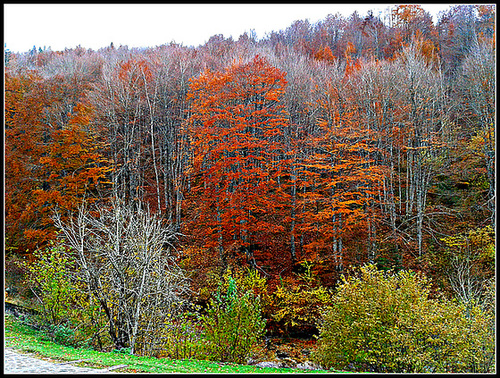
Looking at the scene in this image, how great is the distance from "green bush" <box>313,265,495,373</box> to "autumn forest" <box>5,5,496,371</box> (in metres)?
4.84

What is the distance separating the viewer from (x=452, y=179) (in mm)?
21953

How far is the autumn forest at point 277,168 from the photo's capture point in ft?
60.0

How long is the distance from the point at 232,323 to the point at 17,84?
87.7 feet

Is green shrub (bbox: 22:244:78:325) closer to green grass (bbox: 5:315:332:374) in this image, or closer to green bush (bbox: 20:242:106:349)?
green bush (bbox: 20:242:106:349)

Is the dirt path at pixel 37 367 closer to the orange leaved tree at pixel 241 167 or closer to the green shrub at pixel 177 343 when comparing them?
the green shrub at pixel 177 343

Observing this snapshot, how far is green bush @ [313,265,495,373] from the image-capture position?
29.4ft

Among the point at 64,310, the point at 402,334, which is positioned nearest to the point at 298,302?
the point at 402,334

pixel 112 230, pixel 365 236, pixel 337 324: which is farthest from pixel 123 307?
pixel 365 236

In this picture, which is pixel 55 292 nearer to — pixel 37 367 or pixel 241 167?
pixel 37 367

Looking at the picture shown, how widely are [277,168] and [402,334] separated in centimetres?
1352

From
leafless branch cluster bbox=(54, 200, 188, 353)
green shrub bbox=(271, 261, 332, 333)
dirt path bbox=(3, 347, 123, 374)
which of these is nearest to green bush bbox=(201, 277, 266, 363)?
leafless branch cluster bbox=(54, 200, 188, 353)

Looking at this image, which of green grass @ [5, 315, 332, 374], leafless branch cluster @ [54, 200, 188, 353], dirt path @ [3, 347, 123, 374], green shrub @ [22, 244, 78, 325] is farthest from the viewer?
green shrub @ [22, 244, 78, 325]

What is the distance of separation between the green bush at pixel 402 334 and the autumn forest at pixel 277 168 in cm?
484

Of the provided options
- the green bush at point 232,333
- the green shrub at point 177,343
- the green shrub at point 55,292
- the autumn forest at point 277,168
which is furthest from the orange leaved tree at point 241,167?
the green shrub at point 55,292
